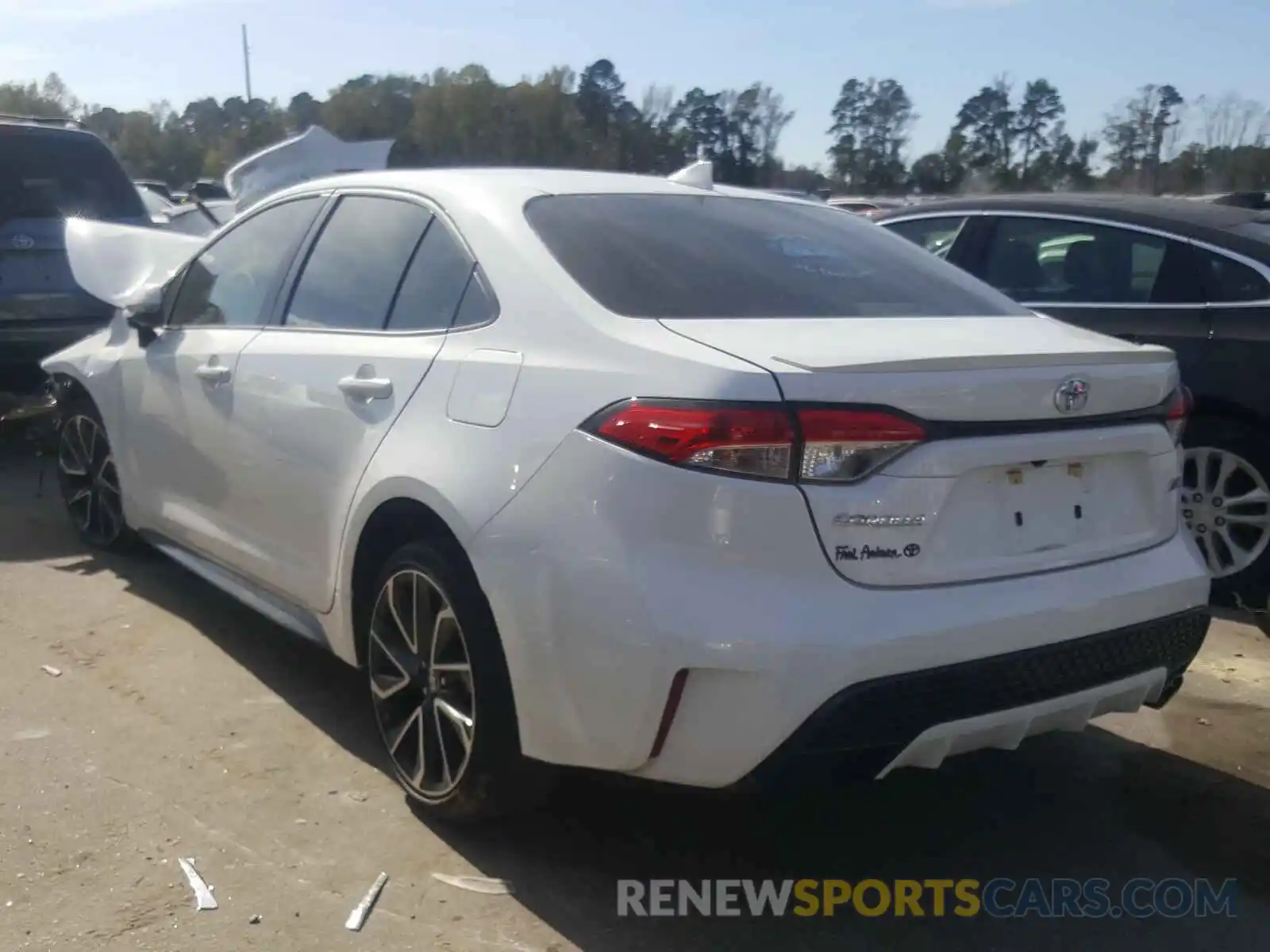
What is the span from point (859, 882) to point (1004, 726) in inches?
24.4

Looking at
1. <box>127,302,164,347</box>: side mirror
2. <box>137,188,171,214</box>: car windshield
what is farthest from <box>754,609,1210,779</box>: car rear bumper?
<box>137,188,171,214</box>: car windshield

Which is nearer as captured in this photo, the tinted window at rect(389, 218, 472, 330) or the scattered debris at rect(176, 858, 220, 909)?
the scattered debris at rect(176, 858, 220, 909)

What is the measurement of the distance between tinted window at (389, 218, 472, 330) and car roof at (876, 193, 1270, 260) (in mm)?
3392

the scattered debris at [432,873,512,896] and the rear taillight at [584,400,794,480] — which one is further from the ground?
the rear taillight at [584,400,794,480]

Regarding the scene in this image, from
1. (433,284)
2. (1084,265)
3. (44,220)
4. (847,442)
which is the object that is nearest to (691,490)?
(847,442)

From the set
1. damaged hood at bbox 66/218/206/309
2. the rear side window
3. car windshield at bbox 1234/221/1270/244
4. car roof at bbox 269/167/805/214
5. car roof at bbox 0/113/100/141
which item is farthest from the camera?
car roof at bbox 0/113/100/141

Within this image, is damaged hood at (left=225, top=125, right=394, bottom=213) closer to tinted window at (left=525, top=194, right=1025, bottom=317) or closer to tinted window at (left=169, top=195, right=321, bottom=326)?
tinted window at (left=169, top=195, right=321, bottom=326)

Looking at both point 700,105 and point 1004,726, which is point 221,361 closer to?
point 1004,726

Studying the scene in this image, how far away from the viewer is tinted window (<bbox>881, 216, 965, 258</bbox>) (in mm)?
6387

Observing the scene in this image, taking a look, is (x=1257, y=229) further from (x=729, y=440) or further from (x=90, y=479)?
(x=90, y=479)

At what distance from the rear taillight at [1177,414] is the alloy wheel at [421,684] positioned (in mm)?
1813

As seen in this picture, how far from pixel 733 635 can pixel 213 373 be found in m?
2.49

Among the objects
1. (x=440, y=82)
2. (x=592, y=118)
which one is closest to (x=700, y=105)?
(x=592, y=118)

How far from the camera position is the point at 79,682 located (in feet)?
14.6
